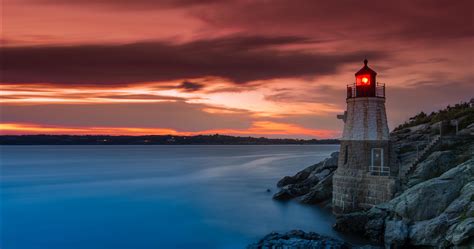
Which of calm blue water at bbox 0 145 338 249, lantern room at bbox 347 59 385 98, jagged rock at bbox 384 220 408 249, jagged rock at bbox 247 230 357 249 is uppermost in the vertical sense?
lantern room at bbox 347 59 385 98

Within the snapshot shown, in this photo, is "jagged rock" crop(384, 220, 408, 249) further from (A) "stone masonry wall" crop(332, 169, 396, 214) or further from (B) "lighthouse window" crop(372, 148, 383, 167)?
(B) "lighthouse window" crop(372, 148, 383, 167)

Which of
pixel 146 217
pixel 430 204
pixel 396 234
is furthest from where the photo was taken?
pixel 146 217


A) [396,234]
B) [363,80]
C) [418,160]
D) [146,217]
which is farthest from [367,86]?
[146,217]

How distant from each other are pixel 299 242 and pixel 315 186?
507 inches

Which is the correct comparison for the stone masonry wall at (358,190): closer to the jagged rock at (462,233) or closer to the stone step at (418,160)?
the stone step at (418,160)

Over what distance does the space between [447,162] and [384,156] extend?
3061mm

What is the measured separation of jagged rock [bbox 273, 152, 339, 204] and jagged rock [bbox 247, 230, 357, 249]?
31.6 ft

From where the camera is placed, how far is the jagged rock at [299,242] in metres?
15.8

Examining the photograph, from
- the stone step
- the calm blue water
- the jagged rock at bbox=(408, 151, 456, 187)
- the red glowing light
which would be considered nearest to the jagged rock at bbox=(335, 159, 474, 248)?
the jagged rock at bbox=(408, 151, 456, 187)

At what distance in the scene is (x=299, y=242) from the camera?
16.1 m

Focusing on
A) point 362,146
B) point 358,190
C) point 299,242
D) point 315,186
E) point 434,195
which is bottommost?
point 299,242

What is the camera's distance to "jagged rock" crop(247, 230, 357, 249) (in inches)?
621

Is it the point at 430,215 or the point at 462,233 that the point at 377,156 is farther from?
the point at 462,233

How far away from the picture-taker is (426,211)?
16.2 meters
